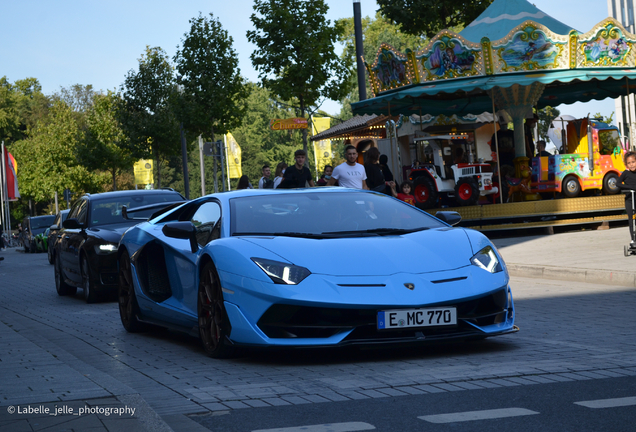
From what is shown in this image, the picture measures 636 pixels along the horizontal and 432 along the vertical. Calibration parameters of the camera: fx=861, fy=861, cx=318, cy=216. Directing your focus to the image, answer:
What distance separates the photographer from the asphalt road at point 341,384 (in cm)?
414

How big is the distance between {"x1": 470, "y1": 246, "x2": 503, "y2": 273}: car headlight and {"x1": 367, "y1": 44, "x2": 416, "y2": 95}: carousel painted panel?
613 inches

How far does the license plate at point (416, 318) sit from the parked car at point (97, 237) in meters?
6.61

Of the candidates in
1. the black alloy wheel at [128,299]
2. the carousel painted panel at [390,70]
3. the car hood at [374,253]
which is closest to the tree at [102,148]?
the carousel painted panel at [390,70]

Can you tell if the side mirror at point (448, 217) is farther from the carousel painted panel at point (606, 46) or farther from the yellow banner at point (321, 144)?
the yellow banner at point (321, 144)

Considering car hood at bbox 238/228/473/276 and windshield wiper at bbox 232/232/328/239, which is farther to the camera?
windshield wiper at bbox 232/232/328/239

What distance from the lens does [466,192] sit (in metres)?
21.3

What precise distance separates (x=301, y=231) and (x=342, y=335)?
3.40 ft

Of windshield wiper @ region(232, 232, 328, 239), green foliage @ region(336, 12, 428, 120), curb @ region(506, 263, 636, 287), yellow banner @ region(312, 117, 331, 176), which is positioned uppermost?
green foliage @ region(336, 12, 428, 120)

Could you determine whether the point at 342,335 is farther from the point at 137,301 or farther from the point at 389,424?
the point at 137,301

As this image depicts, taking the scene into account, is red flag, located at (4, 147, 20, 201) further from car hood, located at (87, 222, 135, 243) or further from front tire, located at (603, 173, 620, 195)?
car hood, located at (87, 222, 135, 243)

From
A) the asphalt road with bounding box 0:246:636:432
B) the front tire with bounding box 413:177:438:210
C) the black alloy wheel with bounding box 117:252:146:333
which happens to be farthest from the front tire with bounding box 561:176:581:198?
the black alloy wheel with bounding box 117:252:146:333

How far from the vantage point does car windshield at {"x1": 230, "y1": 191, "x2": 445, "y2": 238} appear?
21.1ft

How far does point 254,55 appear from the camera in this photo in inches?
1052

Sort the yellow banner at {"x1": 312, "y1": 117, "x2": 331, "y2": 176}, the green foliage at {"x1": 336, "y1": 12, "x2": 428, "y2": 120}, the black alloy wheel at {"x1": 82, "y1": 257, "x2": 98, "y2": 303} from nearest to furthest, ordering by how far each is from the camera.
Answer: the black alloy wheel at {"x1": 82, "y1": 257, "x2": 98, "y2": 303}
the yellow banner at {"x1": 312, "y1": 117, "x2": 331, "y2": 176}
the green foliage at {"x1": 336, "y1": 12, "x2": 428, "y2": 120}
